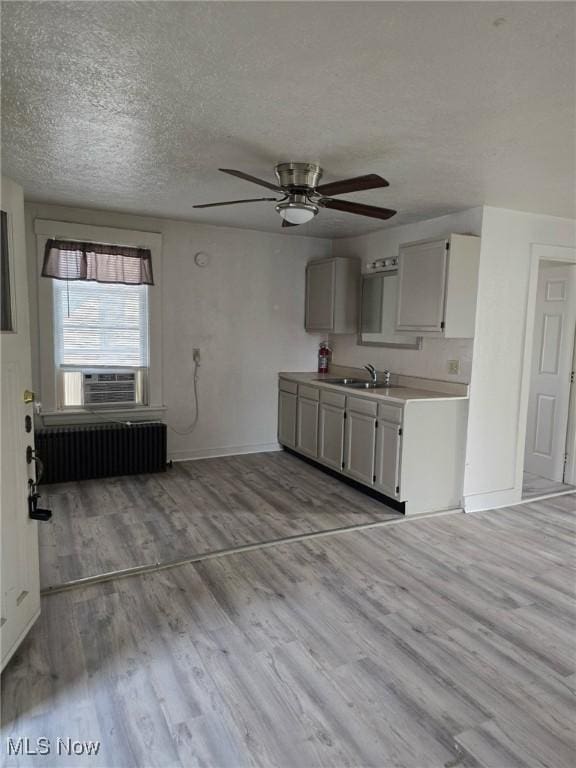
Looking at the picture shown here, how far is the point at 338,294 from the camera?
5.11 meters

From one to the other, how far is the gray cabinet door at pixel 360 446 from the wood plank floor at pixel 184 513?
212 millimetres

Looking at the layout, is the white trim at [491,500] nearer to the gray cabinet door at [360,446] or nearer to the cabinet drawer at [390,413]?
the gray cabinet door at [360,446]

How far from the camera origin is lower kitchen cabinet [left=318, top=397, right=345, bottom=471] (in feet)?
14.7

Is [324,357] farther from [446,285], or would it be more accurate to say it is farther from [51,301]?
[51,301]

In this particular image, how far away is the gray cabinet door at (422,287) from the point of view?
3791 millimetres

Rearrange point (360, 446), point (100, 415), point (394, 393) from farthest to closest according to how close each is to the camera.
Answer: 1. point (100, 415)
2. point (360, 446)
3. point (394, 393)

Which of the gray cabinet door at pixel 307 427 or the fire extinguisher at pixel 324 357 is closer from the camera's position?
the gray cabinet door at pixel 307 427

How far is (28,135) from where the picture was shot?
104 inches

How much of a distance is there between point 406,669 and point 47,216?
14.2 feet

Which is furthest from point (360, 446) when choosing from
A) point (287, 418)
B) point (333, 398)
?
point (287, 418)

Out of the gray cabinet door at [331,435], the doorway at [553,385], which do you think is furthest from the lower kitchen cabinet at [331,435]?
→ the doorway at [553,385]

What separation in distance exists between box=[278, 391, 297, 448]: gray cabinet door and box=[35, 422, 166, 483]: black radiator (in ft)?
4.46

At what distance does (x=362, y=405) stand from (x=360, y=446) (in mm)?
353

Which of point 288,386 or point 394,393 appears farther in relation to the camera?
point 288,386
